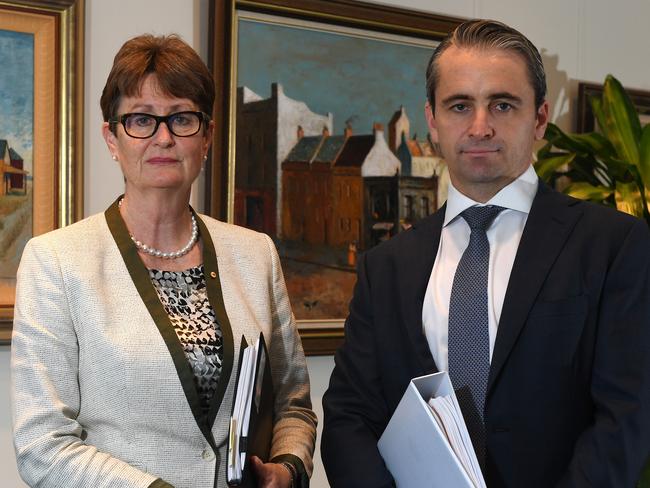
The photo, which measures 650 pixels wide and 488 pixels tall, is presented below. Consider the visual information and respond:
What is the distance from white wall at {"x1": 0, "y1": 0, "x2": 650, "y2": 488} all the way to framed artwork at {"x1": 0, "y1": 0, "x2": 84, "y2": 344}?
80 mm

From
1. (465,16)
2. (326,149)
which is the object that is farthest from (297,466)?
(465,16)

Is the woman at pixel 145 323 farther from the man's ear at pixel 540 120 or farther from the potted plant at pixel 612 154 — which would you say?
the potted plant at pixel 612 154

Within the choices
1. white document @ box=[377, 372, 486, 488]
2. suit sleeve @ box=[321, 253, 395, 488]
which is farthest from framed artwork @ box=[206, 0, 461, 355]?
white document @ box=[377, 372, 486, 488]

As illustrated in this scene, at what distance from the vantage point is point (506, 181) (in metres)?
1.85

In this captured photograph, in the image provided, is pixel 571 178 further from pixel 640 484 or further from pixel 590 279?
pixel 590 279

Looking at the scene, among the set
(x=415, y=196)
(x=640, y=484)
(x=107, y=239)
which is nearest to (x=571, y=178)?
(x=415, y=196)

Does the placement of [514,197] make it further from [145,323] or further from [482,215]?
[145,323]

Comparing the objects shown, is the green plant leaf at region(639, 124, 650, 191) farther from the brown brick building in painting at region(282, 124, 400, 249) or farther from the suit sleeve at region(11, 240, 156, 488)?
the suit sleeve at region(11, 240, 156, 488)

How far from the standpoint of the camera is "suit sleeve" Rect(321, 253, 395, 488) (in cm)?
177

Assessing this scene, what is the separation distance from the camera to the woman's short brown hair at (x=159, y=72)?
1912mm

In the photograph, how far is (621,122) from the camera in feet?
11.5

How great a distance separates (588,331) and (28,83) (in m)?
1.90

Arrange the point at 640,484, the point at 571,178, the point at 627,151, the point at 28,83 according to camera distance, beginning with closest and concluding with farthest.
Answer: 1. the point at 28,83
2. the point at 640,484
3. the point at 627,151
4. the point at 571,178

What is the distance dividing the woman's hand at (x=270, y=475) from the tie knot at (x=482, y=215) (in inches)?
26.1
